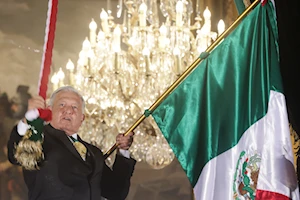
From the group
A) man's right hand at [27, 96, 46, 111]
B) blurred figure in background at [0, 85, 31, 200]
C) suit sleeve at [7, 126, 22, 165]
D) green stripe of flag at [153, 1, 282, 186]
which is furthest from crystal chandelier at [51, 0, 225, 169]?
man's right hand at [27, 96, 46, 111]

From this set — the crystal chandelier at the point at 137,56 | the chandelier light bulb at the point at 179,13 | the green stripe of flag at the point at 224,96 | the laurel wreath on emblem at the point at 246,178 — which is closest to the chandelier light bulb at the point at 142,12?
the crystal chandelier at the point at 137,56

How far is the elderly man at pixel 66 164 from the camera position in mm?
2486

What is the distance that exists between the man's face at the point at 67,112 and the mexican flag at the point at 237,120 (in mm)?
413

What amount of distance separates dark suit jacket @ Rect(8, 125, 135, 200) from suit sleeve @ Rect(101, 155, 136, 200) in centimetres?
12

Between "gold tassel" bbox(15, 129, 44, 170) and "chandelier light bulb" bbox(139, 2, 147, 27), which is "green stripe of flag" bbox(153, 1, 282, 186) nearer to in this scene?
"gold tassel" bbox(15, 129, 44, 170)

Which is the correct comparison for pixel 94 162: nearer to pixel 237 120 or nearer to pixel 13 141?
pixel 13 141

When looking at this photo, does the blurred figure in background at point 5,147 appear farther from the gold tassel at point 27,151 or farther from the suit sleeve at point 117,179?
the gold tassel at point 27,151

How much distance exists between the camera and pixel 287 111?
2.54 meters

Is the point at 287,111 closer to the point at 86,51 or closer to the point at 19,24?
the point at 86,51

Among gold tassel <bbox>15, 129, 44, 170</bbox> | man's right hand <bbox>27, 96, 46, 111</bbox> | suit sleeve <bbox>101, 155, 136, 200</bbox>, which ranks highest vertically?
man's right hand <bbox>27, 96, 46, 111</bbox>

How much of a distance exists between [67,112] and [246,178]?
0.95 meters

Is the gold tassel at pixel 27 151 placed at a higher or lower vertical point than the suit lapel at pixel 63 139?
lower

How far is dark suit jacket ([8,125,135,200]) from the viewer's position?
2.49m

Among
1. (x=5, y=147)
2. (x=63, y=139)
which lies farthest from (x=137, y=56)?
(x=63, y=139)
